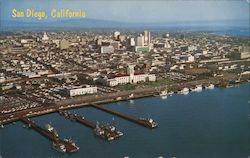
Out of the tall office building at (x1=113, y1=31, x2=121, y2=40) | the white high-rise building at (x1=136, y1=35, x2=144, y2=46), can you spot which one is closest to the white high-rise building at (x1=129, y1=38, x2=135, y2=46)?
the white high-rise building at (x1=136, y1=35, x2=144, y2=46)

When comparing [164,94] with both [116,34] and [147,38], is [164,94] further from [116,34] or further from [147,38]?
[116,34]

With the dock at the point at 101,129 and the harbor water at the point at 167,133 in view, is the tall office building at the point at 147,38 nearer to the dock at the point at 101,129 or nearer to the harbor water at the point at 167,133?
the harbor water at the point at 167,133

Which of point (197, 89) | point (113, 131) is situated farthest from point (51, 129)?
point (197, 89)

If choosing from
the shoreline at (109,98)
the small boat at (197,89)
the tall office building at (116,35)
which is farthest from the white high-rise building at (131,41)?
the small boat at (197,89)

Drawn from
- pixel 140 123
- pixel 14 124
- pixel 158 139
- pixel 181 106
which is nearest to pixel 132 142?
pixel 158 139

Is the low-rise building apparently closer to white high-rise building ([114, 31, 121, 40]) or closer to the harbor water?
the harbor water
